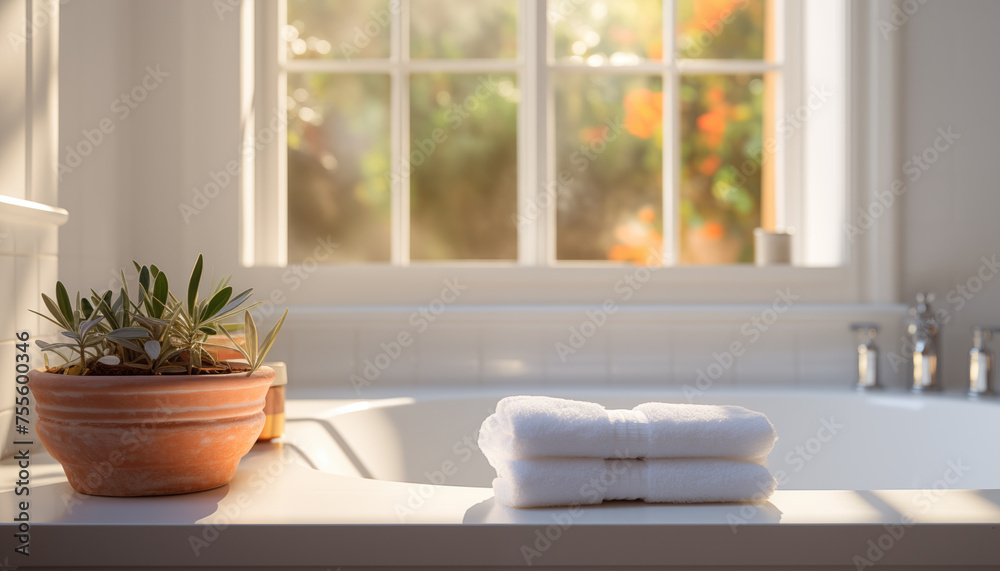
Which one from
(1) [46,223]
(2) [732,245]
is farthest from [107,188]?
(2) [732,245]

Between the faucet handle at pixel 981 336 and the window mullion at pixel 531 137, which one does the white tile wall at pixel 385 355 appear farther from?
the faucet handle at pixel 981 336

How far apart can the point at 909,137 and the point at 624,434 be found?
52.1 inches

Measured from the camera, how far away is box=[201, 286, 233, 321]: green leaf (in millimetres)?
790

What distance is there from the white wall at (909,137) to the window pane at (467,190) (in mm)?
487

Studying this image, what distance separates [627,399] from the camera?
146 cm

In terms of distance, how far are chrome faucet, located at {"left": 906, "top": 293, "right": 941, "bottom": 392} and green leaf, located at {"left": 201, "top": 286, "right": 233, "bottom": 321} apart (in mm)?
1400

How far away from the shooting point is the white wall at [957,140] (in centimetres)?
164

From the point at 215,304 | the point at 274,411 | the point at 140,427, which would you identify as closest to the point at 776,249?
the point at 274,411

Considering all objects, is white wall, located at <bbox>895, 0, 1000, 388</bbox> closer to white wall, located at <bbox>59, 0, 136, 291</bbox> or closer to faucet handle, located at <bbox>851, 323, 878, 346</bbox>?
faucet handle, located at <bbox>851, 323, 878, 346</bbox>

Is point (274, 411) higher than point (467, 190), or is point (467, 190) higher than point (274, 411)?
point (467, 190)

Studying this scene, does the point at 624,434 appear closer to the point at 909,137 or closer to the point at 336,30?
the point at 909,137

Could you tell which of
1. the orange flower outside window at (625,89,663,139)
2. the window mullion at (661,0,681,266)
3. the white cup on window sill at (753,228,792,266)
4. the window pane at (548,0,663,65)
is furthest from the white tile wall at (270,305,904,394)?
the window pane at (548,0,663,65)

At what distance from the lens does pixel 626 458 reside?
0.74 m

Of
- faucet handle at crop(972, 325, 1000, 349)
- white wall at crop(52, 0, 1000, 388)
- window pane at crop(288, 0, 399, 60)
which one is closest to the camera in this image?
faucet handle at crop(972, 325, 1000, 349)
